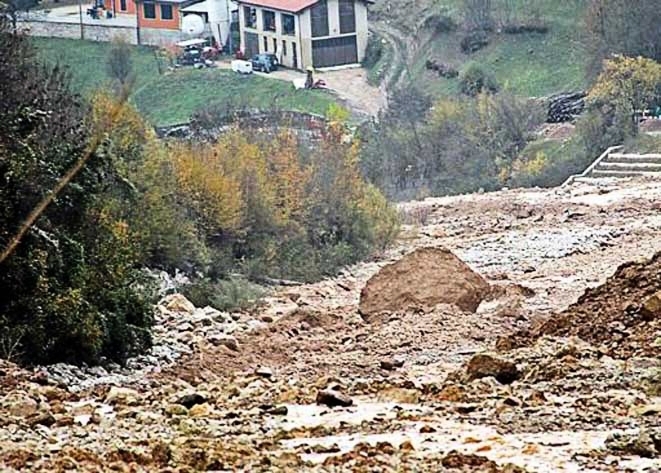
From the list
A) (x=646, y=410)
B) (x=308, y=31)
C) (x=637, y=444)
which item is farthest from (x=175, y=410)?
(x=308, y=31)

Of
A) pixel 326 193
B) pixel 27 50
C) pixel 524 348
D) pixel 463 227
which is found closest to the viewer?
pixel 524 348

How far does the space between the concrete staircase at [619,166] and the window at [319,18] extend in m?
29.4

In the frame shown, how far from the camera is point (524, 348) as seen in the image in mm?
12047

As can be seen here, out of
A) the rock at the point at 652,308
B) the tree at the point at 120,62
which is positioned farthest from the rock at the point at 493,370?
the tree at the point at 120,62

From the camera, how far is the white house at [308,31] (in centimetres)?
6975

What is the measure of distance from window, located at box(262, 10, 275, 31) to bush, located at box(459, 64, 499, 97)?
40.5ft

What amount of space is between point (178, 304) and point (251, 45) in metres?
53.3

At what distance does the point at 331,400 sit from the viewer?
396 inches

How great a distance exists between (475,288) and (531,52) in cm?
4685

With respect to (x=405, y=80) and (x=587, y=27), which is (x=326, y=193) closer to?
(x=587, y=27)

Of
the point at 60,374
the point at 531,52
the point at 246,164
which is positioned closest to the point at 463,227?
the point at 246,164

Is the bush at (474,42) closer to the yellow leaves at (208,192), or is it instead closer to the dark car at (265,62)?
the dark car at (265,62)

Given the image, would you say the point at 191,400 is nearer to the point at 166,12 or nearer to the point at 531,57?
the point at 531,57

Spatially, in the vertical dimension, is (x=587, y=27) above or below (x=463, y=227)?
above
